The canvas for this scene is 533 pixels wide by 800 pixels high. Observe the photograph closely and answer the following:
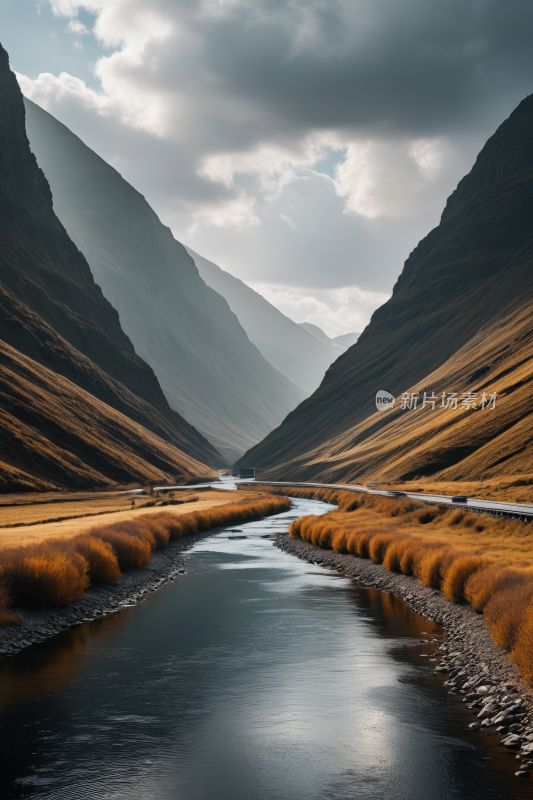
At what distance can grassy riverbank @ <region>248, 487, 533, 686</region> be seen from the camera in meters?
20.9

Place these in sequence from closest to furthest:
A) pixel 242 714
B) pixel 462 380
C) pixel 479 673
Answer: pixel 242 714 → pixel 479 673 → pixel 462 380

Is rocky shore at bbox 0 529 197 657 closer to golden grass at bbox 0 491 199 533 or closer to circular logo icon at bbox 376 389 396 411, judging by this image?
golden grass at bbox 0 491 199 533

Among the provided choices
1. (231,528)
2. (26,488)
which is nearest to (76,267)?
(26,488)

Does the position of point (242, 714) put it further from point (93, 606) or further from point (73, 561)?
point (73, 561)

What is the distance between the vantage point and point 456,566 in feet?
96.3

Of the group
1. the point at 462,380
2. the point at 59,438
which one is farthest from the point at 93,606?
the point at 462,380

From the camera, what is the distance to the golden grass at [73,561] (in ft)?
90.5

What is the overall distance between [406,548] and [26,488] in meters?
65.5

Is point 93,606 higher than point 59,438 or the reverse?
the reverse

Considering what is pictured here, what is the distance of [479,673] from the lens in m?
20.2

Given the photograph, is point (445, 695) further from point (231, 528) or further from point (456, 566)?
point (231, 528)

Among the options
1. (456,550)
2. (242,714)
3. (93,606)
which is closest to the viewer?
(242,714)

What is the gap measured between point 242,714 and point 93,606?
14577 millimetres

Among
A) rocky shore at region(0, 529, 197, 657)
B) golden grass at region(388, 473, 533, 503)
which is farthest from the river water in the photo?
golden grass at region(388, 473, 533, 503)
